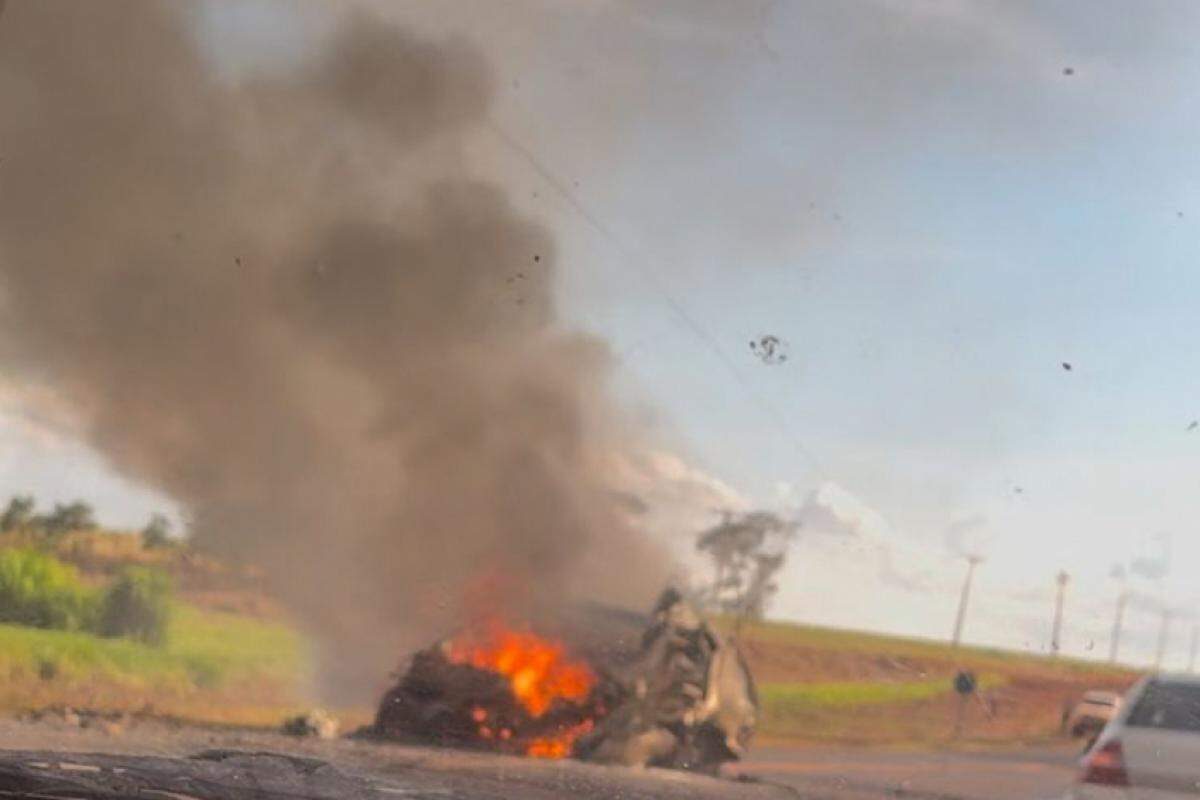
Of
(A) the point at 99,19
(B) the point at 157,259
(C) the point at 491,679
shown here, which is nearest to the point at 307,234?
(B) the point at 157,259

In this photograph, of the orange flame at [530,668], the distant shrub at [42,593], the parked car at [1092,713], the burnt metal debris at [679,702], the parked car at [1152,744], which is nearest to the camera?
the parked car at [1152,744]

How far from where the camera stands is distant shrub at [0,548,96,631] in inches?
237

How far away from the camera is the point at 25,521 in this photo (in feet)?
19.9

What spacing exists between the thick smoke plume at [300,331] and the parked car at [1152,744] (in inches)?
60.0

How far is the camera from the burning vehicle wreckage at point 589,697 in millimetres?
5461

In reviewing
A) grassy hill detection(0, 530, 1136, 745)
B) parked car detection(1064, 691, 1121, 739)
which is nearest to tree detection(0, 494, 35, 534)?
grassy hill detection(0, 530, 1136, 745)

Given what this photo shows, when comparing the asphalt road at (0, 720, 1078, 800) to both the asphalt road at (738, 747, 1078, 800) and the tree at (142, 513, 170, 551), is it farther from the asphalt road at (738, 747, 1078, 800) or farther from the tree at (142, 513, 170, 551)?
the tree at (142, 513, 170, 551)

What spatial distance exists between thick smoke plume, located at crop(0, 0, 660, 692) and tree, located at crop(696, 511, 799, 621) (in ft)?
0.79

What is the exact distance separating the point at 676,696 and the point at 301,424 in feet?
5.38

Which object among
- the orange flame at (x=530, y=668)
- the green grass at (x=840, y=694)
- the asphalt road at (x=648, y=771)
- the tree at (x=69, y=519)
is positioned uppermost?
the tree at (x=69, y=519)

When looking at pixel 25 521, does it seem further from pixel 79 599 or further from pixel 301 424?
pixel 301 424

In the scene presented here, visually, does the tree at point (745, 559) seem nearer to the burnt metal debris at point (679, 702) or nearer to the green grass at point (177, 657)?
the burnt metal debris at point (679, 702)

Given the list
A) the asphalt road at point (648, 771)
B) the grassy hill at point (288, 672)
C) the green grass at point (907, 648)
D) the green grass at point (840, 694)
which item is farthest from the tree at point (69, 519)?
the green grass at point (840, 694)

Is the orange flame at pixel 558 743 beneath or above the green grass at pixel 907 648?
beneath
